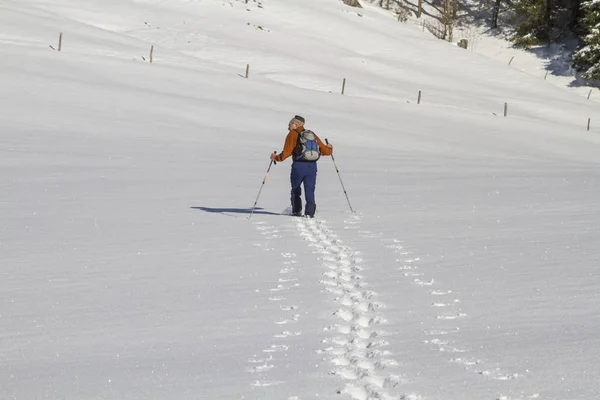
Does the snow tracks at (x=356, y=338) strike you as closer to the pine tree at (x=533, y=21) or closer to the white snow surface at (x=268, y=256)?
the white snow surface at (x=268, y=256)

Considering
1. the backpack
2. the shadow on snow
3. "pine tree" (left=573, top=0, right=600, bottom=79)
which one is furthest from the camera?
"pine tree" (left=573, top=0, right=600, bottom=79)

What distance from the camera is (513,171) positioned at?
2388cm

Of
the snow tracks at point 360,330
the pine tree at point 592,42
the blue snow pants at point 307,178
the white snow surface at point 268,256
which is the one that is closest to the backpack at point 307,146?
the blue snow pants at point 307,178

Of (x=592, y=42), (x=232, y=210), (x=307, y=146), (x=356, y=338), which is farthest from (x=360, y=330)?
(x=592, y=42)

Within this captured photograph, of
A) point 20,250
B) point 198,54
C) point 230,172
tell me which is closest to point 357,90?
point 198,54

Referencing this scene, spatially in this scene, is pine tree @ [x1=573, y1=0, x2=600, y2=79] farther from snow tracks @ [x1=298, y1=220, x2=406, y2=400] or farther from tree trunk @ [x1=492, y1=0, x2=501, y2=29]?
snow tracks @ [x1=298, y1=220, x2=406, y2=400]

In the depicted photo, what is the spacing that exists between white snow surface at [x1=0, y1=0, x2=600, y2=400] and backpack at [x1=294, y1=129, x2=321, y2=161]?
3.08 ft

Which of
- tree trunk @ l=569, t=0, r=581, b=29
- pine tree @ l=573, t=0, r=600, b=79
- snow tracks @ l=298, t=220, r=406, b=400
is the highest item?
tree trunk @ l=569, t=0, r=581, b=29

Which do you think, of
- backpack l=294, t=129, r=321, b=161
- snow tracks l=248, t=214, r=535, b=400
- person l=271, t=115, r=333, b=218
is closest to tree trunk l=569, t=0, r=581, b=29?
person l=271, t=115, r=333, b=218

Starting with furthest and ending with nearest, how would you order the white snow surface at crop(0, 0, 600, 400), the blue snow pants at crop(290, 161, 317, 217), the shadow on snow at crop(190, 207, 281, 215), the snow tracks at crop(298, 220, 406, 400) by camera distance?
the shadow on snow at crop(190, 207, 281, 215)
the blue snow pants at crop(290, 161, 317, 217)
the white snow surface at crop(0, 0, 600, 400)
the snow tracks at crop(298, 220, 406, 400)

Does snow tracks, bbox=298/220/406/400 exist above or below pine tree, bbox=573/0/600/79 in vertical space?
below

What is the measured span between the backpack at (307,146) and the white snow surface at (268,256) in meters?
0.94

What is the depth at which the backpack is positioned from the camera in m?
13.7

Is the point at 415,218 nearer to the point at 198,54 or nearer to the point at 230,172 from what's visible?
→ the point at 230,172
